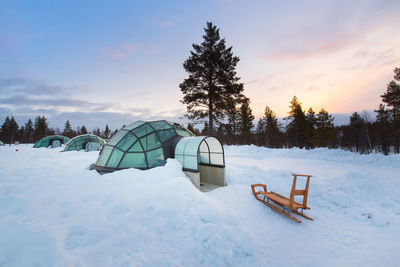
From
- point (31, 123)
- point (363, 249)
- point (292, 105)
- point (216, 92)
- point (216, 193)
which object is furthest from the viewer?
point (31, 123)

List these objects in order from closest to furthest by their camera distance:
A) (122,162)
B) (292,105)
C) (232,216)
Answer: (232,216), (122,162), (292,105)

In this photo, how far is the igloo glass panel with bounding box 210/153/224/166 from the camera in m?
8.61

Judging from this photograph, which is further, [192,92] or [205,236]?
[192,92]

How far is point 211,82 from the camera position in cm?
1945

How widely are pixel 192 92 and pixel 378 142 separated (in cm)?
4861

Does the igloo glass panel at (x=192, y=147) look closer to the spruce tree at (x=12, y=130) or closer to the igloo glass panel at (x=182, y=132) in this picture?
the igloo glass panel at (x=182, y=132)

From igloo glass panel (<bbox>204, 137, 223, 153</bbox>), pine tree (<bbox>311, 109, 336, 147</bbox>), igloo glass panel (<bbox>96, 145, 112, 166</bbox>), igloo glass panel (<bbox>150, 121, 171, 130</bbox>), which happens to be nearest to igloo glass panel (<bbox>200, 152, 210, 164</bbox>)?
igloo glass panel (<bbox>204, 137, 223, 153</bbox>)

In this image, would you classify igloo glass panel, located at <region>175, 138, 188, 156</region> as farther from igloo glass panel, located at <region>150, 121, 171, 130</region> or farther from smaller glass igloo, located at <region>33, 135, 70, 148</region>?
smaller glass igloo, located at <region>33, 135, 70, 148</region>

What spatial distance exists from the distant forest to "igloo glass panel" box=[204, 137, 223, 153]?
10.1 meters

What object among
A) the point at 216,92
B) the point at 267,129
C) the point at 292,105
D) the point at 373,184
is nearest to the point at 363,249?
the point at 373,184

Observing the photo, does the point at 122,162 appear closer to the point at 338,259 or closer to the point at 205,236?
the point at 205,236

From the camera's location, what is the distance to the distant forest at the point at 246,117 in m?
19.3

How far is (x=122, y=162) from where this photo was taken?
326 inches

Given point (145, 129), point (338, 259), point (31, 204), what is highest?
point (145, 129)
